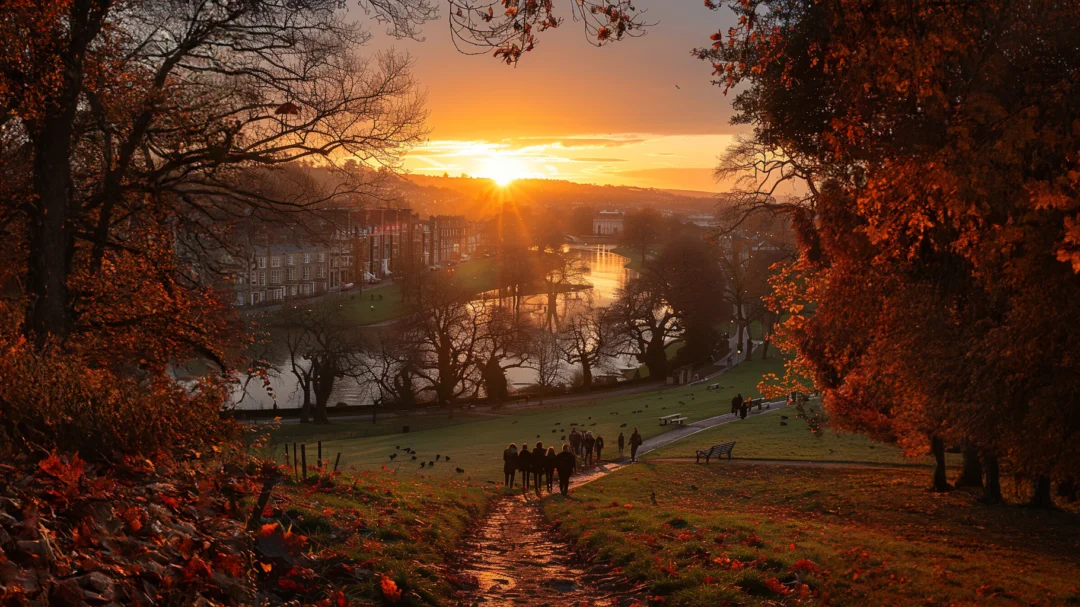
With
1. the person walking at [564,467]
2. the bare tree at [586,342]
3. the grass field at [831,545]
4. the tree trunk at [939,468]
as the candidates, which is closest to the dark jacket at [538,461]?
the person walking at [564,467]

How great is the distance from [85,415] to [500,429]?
37.4m

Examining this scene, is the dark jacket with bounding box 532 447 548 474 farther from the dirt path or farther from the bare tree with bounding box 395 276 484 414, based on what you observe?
the bare tree with bounding box 395 276 484 414

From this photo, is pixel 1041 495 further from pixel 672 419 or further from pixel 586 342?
pixel 586 342

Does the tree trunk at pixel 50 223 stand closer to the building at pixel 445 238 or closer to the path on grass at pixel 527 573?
the path on grass at pixel 527 573

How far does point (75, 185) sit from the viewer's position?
46.2 feet

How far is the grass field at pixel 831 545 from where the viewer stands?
901 cm

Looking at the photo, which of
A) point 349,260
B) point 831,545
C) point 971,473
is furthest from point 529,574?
point 349,260

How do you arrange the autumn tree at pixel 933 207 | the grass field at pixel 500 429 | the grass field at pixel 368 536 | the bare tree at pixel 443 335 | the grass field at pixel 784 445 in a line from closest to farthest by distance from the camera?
1. the grass field at pixel 368 536
2. the autumn tree at pixel 933 207
3. the grass field at pixel 784 445
4. the grass field at pixel 500 429
5. the bare tree at pixel 443 335

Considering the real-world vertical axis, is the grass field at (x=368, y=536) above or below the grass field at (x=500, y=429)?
above

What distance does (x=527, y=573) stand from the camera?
10.8 meters

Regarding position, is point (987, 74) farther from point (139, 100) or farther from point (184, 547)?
point (139, 100)

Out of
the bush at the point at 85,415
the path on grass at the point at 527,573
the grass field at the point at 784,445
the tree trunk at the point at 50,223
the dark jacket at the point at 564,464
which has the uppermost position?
the tree trunk at the point at 50,223

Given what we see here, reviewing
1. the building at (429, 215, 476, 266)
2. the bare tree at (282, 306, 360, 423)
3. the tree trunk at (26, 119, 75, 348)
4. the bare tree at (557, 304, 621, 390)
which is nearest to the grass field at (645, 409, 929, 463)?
the tree trunk at (26, 119, 75, 348)

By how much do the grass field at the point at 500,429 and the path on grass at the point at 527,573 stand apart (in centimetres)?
1056
